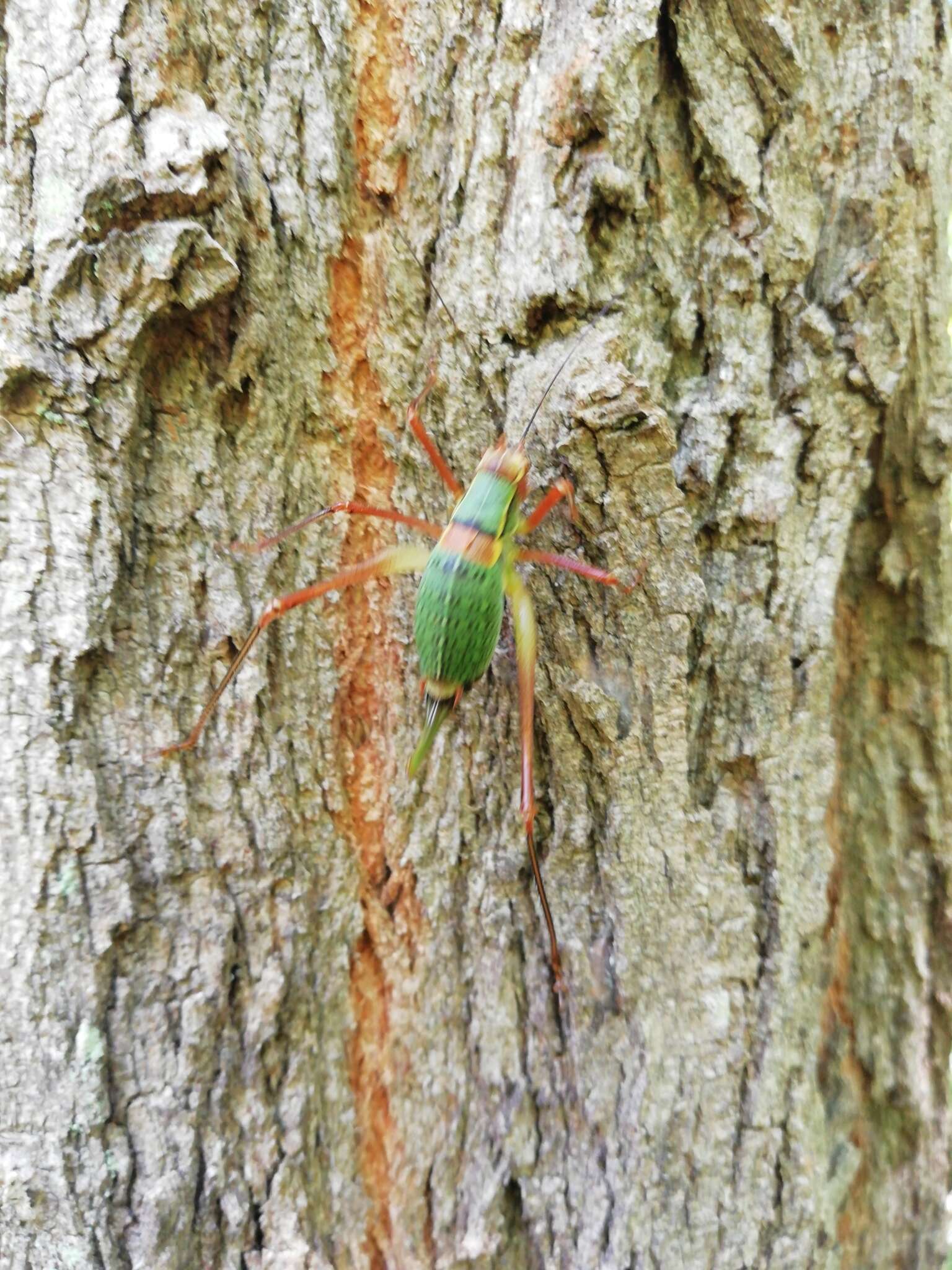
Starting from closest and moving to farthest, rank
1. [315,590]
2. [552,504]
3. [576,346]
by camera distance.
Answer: [576,346]
[315,590]
[552,504]

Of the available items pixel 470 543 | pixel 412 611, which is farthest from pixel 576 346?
pixel 412 611

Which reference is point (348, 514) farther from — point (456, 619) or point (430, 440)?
point (456, 619)

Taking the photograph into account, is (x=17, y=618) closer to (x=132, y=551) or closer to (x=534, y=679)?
(x=132, y=551)

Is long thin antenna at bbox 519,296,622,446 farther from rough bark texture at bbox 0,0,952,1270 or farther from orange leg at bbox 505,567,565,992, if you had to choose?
orange leg at bbox 505,567,565,992

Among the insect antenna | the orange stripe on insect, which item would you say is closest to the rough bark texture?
the insect antenna

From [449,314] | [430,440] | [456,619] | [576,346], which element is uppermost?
[449,314]
